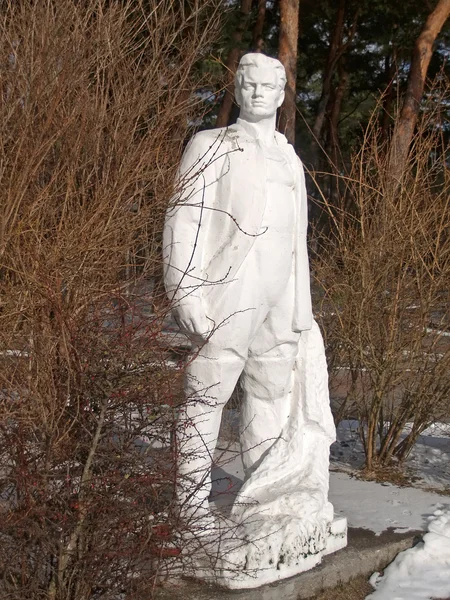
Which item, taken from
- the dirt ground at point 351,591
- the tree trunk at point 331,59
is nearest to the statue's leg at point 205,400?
the dirt ground at point 351,591

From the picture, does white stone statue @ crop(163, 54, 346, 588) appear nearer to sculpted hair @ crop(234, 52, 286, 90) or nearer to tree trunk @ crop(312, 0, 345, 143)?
sculpted hair @ crop(234, 52, 286, 90)

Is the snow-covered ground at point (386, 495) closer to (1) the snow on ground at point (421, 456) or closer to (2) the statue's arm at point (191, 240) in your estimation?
(1) the snow on ground at point (421, 456)

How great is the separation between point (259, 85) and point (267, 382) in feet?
4.49

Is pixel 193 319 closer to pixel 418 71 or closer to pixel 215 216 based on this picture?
pixel 215 216

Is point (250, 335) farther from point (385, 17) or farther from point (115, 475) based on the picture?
point (385, 17)

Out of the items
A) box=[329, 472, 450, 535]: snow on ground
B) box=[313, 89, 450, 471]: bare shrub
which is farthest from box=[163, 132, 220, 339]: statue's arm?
box=[313, 89, 450, 471]: bare shrub

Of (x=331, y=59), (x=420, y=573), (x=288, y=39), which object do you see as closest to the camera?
(x=420, y=573)

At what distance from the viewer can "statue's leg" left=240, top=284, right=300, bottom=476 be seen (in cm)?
420

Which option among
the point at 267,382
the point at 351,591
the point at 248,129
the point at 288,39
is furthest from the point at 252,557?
the point at 288,39

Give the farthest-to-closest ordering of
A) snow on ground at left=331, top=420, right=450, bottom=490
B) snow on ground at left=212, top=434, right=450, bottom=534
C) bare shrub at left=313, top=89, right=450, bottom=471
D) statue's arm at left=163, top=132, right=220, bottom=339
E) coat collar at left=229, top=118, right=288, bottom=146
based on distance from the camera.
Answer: snow on ground at left=331, top=420, right=450, bottom=490 → bare shrub at left=313, top=89, right=450, bottom=471 → snow on ground at left=212, top=434, right=450, bottom=534 → coat collar at left=229, top=118, right=288, bottom=146 → statue's arm at left=163, top=132, right=220, bottom=339

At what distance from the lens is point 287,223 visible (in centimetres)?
413

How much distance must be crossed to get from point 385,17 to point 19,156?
11.5m

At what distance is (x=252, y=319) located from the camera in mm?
4035

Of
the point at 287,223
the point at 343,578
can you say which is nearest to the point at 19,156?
the point at 287,223
